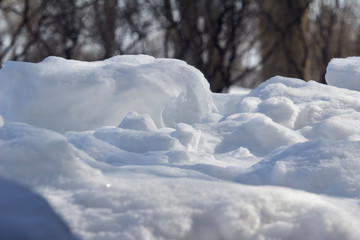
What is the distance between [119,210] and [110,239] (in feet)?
0.31

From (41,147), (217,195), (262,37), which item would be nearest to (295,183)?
(217,195)

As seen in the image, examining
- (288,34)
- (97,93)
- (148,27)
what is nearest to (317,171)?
(97,93)

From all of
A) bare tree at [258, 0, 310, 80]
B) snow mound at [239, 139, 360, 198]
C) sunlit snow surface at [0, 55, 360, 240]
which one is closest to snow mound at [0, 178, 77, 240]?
sunlit snow surface at [0, 55, 360, 240]

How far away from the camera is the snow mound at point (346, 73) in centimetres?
308

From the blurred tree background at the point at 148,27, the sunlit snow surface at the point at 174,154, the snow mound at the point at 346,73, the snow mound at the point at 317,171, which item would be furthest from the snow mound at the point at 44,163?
the blurred tree background at the point at 148,27

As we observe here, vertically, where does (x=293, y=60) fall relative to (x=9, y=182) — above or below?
below

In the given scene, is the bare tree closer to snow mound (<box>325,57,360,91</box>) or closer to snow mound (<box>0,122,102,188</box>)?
snow mound (<box>325,57,360,91</box>)

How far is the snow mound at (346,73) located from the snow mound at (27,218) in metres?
2.19

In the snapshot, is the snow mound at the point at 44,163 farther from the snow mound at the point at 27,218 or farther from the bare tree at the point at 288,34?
the bare tree at the point at 288,34

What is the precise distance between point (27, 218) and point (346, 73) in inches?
89.8

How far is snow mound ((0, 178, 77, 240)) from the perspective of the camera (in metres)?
1.25

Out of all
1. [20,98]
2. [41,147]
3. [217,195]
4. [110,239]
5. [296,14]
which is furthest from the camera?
[296,14]

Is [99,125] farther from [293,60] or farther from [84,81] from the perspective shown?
[293,60]

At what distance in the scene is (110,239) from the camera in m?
1.24
